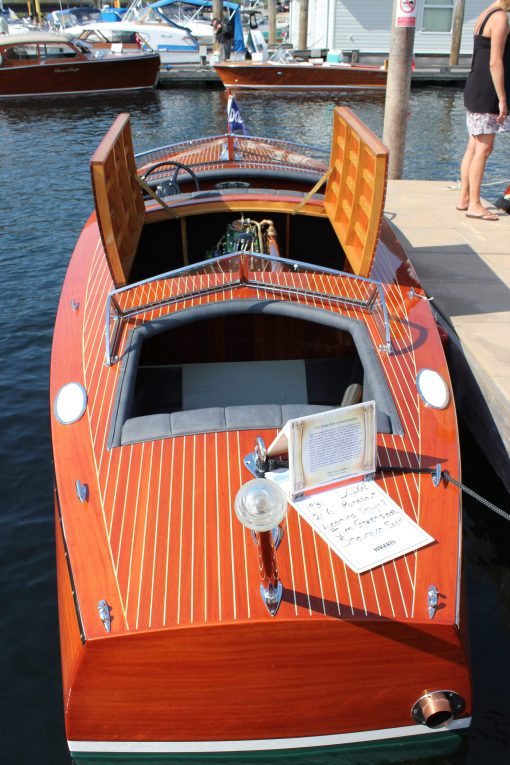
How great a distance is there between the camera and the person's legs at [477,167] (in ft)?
20.5

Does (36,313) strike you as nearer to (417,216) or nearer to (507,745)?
(417,216)

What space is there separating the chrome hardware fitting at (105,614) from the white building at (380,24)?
24.7 m

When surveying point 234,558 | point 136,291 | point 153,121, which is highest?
point 136,291

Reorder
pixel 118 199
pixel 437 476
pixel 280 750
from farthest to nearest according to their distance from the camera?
pixel 118 199, pixel 437 476, pixel 280 750

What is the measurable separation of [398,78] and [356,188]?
4.49m

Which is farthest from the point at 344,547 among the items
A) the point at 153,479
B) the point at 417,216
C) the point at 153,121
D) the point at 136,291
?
the point at 153,121

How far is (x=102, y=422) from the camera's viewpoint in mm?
3314

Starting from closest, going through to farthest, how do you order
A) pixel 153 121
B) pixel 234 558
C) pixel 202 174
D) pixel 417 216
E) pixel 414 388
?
pixel 234 558
pixel 414 388
pixel 202 174
pixel 417 216
pixel 153 121

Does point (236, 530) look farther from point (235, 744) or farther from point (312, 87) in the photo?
point (312, 87)

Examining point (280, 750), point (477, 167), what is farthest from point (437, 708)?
point (477, 167)

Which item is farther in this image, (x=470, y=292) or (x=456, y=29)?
(x=456, y=29)

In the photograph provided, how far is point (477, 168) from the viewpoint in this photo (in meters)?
6.48

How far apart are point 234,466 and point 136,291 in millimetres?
1560

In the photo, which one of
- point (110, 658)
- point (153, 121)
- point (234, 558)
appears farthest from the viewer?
point (153, 121)
